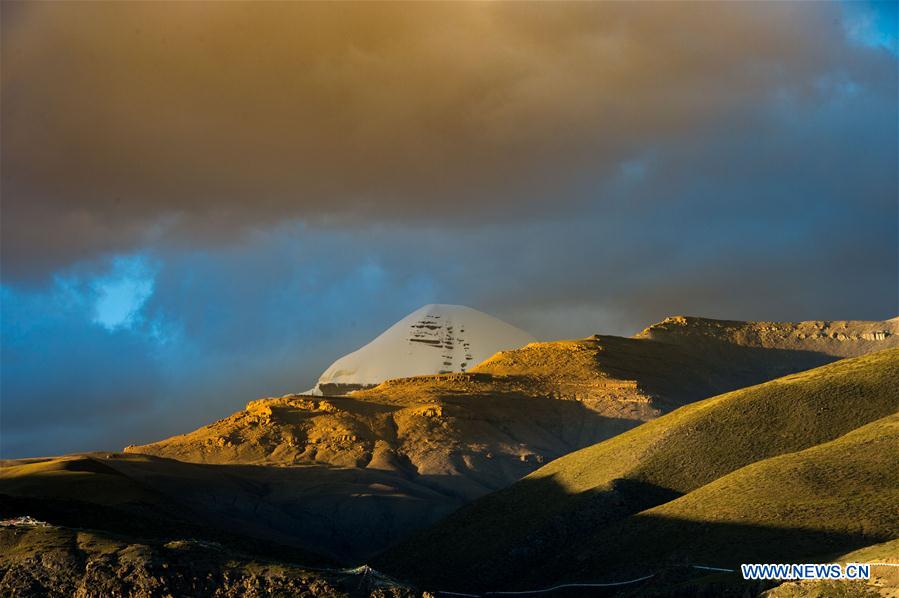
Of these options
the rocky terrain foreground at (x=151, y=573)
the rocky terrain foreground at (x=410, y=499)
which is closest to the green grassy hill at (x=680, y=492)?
the rocky terrain foreground at (x=410, y=499)

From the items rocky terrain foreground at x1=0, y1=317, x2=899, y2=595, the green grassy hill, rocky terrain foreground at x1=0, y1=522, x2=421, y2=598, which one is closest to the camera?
rocky terrain foreground at x1=0, y1=522, x2=421, y2=598

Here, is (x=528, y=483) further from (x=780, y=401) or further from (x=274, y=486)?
(x=274, y=486)

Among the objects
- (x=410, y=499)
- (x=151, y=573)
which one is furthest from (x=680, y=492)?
(x=151, y=573)

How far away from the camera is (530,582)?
114m

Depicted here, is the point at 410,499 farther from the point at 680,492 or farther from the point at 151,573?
the point at 151,573

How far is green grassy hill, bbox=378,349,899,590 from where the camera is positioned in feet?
339

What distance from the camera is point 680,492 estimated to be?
127 metres

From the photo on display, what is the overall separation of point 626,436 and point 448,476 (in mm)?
48233

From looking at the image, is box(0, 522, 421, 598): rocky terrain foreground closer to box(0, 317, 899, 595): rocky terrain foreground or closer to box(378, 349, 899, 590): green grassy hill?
box(0, 317, 899, 595): rocky terrain foreground

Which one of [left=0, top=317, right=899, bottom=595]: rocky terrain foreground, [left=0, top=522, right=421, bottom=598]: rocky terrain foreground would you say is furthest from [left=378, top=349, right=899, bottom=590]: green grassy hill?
[left=0, top=522, right=421, bottom=598]: rocky terrain foreground

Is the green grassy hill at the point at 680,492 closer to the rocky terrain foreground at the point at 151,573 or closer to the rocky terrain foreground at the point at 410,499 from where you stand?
the rocky terrain foreground at the point at 410,499

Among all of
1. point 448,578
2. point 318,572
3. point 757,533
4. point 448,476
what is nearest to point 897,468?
point 757,533

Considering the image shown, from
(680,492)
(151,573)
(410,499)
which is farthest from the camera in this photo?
(410,499)

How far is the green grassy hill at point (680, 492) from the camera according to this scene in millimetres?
103188
